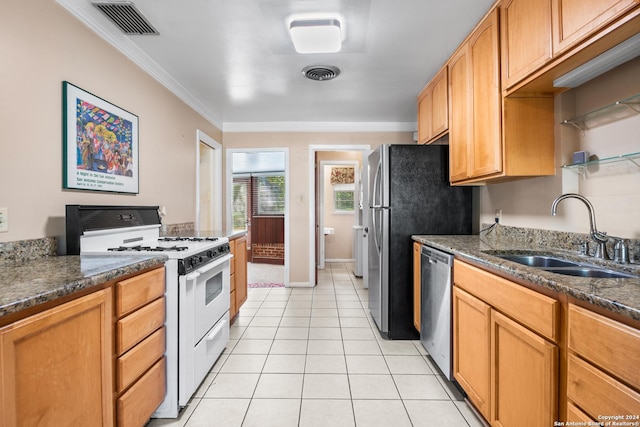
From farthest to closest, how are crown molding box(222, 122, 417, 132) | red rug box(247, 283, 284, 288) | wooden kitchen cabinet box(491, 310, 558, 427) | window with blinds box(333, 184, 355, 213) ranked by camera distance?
window with blinds box(333, 184, 355, 213) < red rug box(247, 283, 284, 288) < crown molding box(222, 122, 417, 132) < wooden kitchen cabinet box(491, 310, 558, 427)

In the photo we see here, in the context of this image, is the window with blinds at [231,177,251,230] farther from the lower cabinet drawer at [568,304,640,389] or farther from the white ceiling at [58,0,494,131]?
the lower cabinet drawer at [568,304,640,389]

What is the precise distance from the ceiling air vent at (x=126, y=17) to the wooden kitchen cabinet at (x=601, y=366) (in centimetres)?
264

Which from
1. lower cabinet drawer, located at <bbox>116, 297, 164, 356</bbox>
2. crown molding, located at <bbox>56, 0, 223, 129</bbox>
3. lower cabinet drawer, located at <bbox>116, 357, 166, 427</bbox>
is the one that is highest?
crown molding, located at <bbox>56, 0, 223, 129</bbox>

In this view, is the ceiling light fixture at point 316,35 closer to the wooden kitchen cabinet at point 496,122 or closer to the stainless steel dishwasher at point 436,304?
the wooden kitchen cabinet at point 496,122

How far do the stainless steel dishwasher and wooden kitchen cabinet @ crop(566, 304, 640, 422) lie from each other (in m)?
0.96

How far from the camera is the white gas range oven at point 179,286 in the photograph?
169 cm

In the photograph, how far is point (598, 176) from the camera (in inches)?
64.8

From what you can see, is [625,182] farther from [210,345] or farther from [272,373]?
[210,345]

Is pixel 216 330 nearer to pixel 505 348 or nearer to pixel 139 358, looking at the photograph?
pixel 139 358

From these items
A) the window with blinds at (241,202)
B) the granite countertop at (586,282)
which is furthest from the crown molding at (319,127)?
the granite countertop at (586,282)

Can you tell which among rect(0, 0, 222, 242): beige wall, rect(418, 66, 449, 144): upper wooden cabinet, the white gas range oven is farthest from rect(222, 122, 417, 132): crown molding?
the white gas range oven

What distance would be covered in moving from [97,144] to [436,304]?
2.48 metres

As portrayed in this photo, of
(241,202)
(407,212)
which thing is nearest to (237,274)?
(407,212)

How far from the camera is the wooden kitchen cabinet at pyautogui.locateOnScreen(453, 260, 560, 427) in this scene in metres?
1.09
